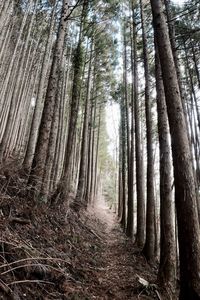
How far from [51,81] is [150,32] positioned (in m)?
5.70

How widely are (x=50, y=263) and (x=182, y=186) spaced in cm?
223

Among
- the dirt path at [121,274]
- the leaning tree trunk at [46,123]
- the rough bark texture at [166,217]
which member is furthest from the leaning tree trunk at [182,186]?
the leaning tree trunk at [46,123]

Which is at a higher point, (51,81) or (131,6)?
(131,6)

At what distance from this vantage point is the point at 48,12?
1341 cm

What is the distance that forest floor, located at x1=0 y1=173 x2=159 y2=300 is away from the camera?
2.83 meters

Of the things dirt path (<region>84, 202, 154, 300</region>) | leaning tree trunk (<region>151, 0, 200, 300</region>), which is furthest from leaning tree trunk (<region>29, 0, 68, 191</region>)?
leaning tree trunk (<region>151, 0, 200, 300</region>)

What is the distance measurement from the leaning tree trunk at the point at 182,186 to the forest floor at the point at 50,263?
144 cm

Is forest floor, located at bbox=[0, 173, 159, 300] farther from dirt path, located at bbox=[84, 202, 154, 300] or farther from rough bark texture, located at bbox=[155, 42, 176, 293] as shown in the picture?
rough bark texture, located at bbox=[155, 42, 176, 293]

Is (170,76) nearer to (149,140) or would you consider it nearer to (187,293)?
(187,293)

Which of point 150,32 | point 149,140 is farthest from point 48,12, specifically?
point 149,140

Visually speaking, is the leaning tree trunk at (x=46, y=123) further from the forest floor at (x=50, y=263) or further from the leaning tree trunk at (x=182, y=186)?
the leaning tree trunk at (x=182, y=186)

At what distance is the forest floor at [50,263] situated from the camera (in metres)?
2.83

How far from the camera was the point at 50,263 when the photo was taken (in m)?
3.68

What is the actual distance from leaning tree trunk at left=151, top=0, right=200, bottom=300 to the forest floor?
1.44 meters
